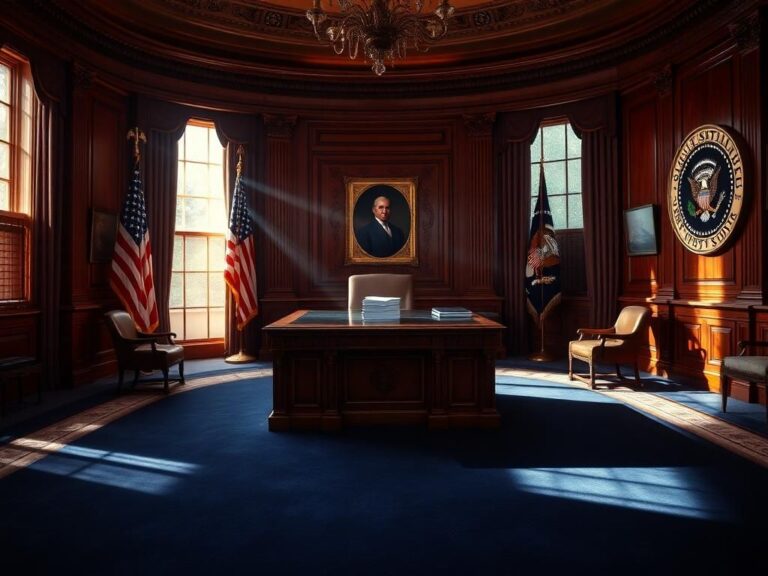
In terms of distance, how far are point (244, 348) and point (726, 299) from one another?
5.63 metres

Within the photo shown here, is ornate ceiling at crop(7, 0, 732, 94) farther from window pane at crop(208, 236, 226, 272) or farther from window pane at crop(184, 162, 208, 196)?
window pane at crop(208, 236, 226, 272)

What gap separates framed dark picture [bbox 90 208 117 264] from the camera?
20.0 ft

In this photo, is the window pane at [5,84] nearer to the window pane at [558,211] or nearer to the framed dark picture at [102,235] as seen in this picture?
the framed dark picture at [102,235]

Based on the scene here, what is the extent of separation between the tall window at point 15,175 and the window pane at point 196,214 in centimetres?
222

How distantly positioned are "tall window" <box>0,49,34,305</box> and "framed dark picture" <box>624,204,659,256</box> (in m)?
6.54

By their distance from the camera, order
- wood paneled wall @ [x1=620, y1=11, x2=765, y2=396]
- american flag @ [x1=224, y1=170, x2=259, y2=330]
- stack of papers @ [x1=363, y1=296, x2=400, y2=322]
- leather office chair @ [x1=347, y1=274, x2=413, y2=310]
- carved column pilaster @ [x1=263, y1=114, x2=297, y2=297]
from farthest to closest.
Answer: carved column pilaster @ [x1=263, y1=114, x2=297, y2=297] < american flag @ [x1=224, y1=170, x2=259, y2=330] < leather office chair @ [x1=347, y1=274, x2=413, y2=310] < wood paneled wall @ [x1=620, y1=11, x2=765, y2=396] < stack of papers @ [x1=363, y1=296, x2=400, y2=322]

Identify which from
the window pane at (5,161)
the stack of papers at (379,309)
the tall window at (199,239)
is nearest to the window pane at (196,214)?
the tall window at (199,239)

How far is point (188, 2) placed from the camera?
22.1 feet

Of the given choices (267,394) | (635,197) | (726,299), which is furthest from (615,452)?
(635,197)

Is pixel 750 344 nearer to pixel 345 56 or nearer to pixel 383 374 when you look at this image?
pixel 383 374

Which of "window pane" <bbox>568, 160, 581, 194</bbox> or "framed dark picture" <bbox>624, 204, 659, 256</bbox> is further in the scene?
"window pane" <bbox>568, 160, 581, 194</bbox>

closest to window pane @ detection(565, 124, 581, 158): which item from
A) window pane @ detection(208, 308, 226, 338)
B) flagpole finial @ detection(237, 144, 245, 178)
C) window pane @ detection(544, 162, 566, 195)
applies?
window pane @ detection(544, 162, 566, 195)

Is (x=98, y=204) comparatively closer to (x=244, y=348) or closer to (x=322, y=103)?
(x=244, y=348)

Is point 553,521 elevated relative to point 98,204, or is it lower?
lower
